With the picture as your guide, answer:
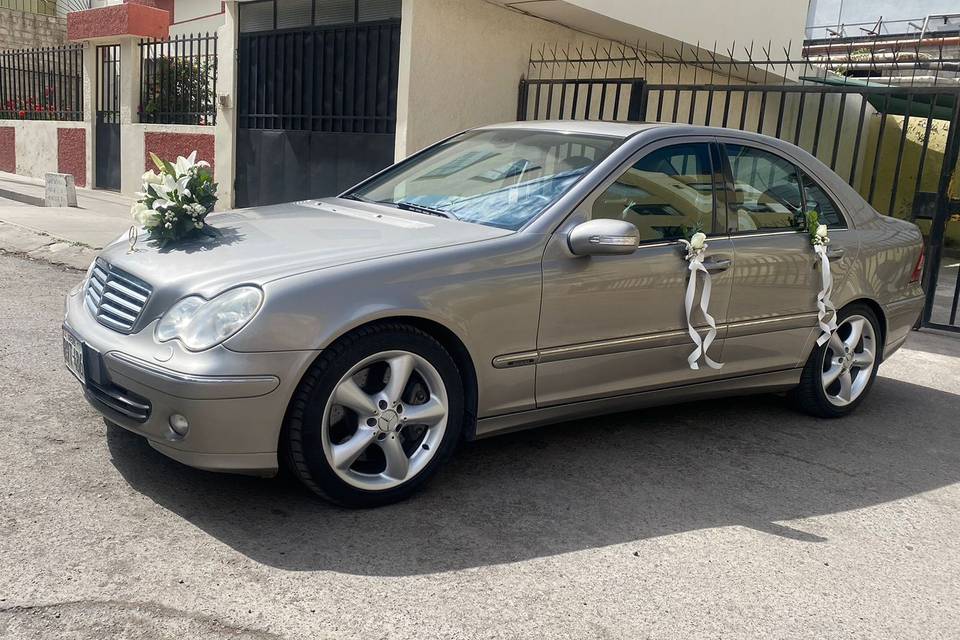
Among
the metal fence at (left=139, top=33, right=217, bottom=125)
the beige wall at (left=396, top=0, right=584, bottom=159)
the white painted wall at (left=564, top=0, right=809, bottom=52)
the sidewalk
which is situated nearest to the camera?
the sidewalk

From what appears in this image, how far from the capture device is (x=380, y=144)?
34.3ft

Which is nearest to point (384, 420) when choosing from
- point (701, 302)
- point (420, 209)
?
point (420, 209)

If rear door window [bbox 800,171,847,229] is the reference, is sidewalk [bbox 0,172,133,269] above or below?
below

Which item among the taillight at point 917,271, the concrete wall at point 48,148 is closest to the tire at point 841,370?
the taillight at point 917,271

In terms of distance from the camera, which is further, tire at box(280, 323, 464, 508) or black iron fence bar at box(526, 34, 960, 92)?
black iron fence bar at box(526, 34, 960, 92)

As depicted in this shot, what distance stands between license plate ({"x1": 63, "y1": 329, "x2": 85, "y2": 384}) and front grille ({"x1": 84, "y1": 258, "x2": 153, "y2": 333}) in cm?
13

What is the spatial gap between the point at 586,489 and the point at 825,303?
76.2 inches

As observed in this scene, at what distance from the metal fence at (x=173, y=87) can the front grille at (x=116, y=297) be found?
413 inches

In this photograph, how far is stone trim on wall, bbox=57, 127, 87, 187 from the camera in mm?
16469

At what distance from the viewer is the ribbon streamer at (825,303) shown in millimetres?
5047

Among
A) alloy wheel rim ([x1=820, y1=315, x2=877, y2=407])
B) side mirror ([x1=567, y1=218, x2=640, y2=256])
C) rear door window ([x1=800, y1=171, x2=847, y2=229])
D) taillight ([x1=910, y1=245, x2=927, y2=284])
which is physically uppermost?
rear door window ([x1=800, y1=171, x2=847, y2=229])

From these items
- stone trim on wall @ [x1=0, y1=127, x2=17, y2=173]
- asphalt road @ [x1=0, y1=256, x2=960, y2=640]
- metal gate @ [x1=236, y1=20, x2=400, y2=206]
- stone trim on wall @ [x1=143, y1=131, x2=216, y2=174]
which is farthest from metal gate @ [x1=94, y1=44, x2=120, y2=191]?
asphalt road @ [x1=0, y1=256, x2=960, y2=640]

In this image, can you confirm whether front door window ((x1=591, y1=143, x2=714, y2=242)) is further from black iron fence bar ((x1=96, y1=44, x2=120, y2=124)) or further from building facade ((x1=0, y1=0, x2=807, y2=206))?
black iron fence bar ((x1=96, y1=44, x2=120, y2=124))

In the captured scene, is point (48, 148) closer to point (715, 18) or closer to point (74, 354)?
point (715, 18)
